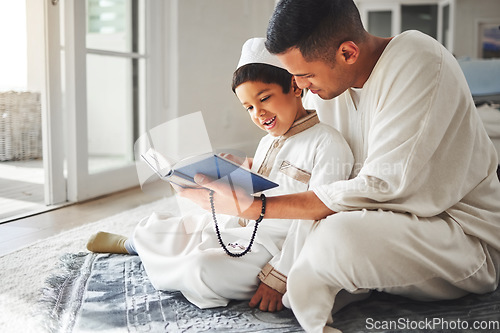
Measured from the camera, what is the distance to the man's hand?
136 centimetres

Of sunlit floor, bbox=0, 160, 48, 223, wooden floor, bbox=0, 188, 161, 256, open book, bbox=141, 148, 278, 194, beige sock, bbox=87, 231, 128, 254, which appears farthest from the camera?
sunlit floor, bbox=0, 160, 48, 223

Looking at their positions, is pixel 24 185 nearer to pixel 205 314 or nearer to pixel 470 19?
pixel 205 314

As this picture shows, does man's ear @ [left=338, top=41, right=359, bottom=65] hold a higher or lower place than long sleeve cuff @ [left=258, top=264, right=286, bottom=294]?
higher

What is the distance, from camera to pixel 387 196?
1208 millimetres

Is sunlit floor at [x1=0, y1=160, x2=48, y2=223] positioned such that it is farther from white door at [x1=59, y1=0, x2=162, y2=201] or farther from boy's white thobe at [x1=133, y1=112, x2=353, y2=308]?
boy's white thobe at [x1=133, y1=112, x2=353, y2=308]

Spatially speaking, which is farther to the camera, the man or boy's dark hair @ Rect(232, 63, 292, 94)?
boy's dark hair @ Rect(232, 63, 292, 94)

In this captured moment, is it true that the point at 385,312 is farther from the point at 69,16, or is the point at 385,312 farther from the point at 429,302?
the point at 69,16

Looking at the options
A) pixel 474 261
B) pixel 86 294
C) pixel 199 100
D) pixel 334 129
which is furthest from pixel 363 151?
pixel 199 100

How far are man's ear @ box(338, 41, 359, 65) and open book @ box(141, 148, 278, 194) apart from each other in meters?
0.36

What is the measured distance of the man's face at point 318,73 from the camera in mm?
1284

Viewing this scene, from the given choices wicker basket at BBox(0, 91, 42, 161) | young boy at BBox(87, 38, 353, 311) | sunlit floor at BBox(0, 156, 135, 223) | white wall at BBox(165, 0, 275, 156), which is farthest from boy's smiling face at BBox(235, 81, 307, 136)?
wicker basket at BBox(0, 91, 42, 161)

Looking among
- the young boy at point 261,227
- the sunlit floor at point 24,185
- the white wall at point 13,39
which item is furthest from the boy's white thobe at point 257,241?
the white wall at point 13,39

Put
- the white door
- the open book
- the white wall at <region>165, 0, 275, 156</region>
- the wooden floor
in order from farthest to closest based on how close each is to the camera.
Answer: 1. the white wall at <region>165, 0, 275, 156</region>
2. the white door
3. the wooden floor
4. the open book

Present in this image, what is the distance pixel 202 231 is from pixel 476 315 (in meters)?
0.75
